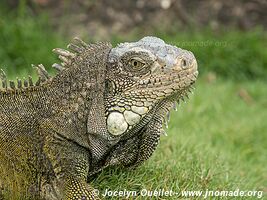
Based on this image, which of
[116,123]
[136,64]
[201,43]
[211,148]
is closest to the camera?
[116,123]

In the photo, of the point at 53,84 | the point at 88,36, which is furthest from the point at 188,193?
the point at 88,36

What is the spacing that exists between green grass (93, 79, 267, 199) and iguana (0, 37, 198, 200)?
834mm

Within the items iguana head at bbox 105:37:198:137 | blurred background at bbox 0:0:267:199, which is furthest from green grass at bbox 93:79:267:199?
iguana head at bbox 105:37:198:137

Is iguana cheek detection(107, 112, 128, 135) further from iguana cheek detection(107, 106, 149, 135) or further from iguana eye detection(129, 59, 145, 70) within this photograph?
A: iguana eye detection(129, 59, 145, 70)

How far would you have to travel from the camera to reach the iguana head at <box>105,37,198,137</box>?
15.5ft

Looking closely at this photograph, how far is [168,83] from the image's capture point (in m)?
4.77

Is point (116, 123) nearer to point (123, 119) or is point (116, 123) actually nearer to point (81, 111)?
point (123, 119)

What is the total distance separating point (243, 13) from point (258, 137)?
4991 millimetres

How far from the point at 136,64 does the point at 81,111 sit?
21.9 inches

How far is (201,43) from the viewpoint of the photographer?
11.7 m

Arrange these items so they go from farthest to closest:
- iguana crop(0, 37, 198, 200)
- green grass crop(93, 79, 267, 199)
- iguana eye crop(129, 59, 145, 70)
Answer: green grass crop(93, 79, 267, 199)
iguana eye crop(129, 59, 145, 70)
iguana crop(0, 37, 198, 200)

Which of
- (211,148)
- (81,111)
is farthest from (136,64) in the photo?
(211,148)

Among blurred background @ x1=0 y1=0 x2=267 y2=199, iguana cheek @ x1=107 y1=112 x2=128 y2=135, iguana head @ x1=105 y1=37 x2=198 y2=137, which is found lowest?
iguana cheek @ x1=107 y1=112 x2=128 y2=135

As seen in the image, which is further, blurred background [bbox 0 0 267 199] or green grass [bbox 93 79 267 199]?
blurred background [bbox 0 0 267 199]
